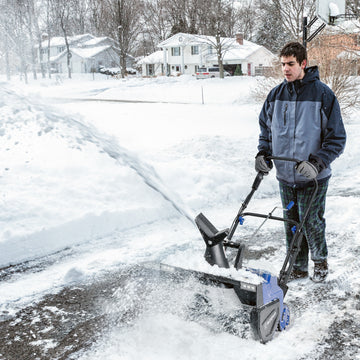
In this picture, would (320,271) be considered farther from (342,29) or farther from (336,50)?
(342,29)

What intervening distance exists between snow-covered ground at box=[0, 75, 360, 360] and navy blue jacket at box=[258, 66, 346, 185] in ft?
2.71

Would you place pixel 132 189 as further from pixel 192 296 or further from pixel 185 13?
pixel 185 13

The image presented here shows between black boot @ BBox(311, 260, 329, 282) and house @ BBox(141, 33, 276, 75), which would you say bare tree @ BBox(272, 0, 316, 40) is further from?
black boot @ BBox(311, 260, 329, 282)

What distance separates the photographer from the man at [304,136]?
3.19m

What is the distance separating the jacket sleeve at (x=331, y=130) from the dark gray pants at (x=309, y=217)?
0.97 ft

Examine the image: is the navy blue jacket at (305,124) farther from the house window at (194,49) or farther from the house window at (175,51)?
the house window at (194,49)

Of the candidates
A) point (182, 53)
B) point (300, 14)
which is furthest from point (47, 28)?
point (182, 53)

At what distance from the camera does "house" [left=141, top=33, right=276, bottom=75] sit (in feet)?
133

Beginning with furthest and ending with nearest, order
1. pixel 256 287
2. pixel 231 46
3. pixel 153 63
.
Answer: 1. pixel 153 63
2. pixel 231 46
3. pixel 256 287

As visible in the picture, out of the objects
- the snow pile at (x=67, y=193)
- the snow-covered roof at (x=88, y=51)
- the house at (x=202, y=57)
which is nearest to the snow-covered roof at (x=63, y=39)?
the snow-covered roof at (x=88, y=51)

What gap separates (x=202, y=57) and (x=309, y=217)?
40.3 m

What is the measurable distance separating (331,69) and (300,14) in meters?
16.4

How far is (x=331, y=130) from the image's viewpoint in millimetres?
3207

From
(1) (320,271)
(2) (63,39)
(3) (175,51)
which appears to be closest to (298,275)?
(1) (320,271)
